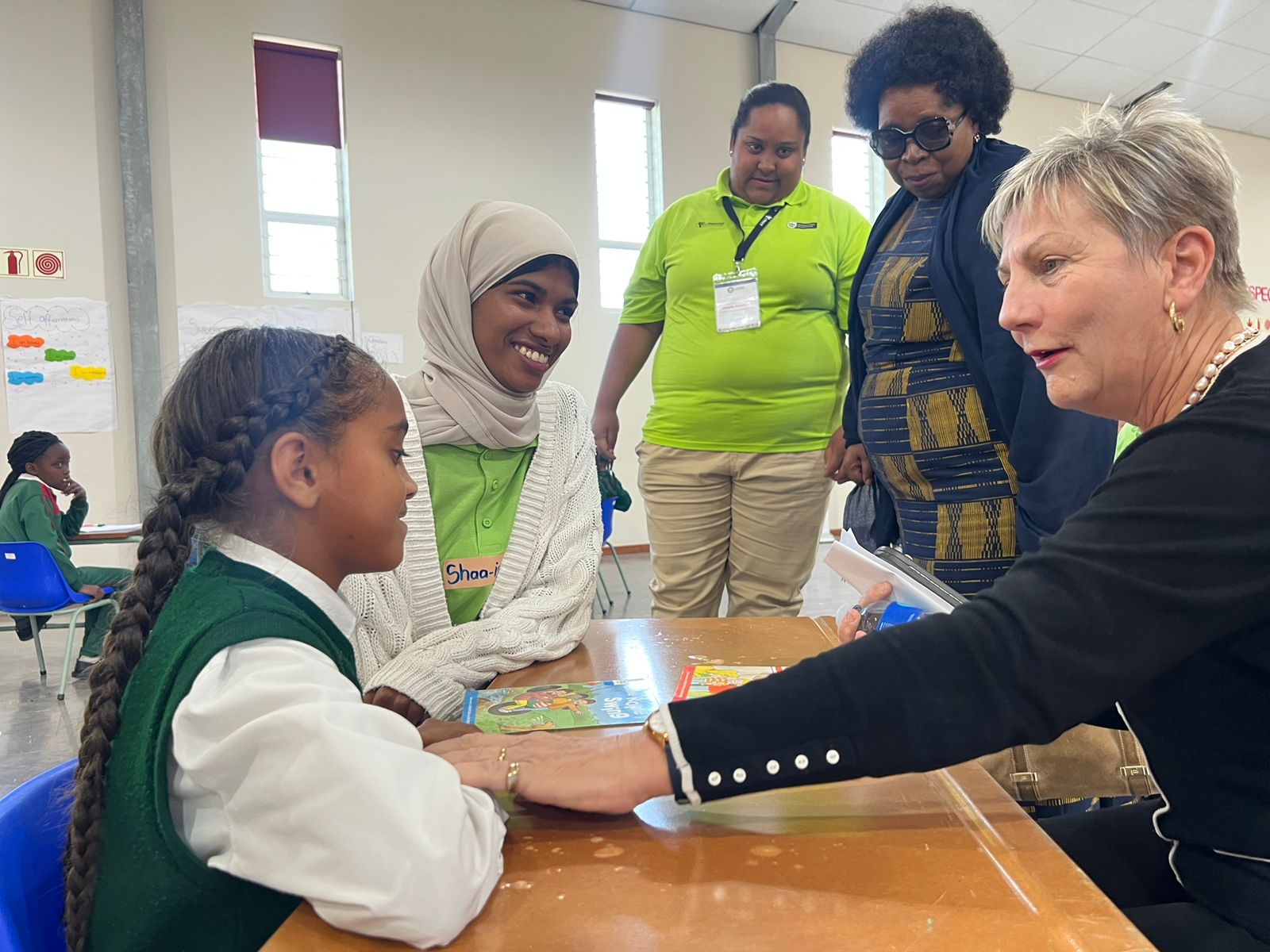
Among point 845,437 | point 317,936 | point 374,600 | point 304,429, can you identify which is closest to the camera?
point 317,936

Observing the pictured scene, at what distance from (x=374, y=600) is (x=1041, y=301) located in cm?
102

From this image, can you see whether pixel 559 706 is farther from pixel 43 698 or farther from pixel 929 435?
pixel 43 698

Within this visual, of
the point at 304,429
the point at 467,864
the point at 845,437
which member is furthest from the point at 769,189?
the point at 467,864

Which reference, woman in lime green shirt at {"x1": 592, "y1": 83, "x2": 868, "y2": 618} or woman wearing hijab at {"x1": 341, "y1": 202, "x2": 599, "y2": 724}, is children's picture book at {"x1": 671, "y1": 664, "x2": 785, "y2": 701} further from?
woman in lime green shirt at {"x1": 592, "y1": 83, "x2": 868, "y2": 618}

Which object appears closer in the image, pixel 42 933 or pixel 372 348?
pixel 42 933

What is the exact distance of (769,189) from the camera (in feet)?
8.66

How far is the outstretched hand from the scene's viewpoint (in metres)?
0.80

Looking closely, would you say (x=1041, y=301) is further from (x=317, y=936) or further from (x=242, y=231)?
(x=242, y=231)

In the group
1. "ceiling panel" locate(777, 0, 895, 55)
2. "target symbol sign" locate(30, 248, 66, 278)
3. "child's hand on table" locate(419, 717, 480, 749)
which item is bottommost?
"child's hand on table" locate(419, 717, 480, 749)

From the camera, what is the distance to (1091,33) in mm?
7062

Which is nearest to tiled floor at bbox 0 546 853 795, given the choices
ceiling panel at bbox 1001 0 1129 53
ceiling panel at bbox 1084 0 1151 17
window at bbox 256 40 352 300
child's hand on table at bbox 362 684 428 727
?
child's hand on table at bbox 362 684 428 727

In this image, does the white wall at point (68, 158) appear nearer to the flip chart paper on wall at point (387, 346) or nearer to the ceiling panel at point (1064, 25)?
the flip chart paper on wall at point (387, 346)

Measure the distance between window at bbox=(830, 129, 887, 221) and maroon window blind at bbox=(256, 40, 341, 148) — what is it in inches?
162

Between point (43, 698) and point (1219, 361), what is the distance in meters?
4.43
